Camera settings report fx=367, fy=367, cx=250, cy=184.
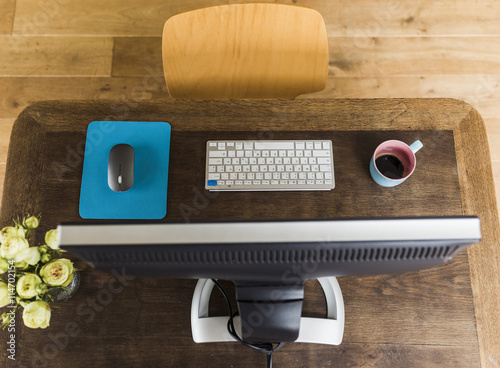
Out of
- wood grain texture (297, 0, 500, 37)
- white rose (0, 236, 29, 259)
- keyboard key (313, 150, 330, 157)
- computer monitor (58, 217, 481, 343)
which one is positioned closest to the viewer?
computer monitor (58, 217, 481, 343)

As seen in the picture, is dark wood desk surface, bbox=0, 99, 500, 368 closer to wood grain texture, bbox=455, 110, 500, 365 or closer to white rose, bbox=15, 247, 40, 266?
wood grain texture, bbox=455, 110, 500, 365

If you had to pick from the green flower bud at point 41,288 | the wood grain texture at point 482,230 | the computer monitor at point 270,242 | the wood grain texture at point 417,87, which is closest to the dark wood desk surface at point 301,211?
the wood grain texture at point 482,230

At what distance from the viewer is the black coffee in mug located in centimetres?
90

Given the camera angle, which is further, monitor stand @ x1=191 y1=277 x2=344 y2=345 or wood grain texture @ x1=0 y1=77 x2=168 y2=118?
wood grain texture @ x1=0 y1=77 x2=168 y2=118

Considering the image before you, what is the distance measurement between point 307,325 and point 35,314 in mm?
548

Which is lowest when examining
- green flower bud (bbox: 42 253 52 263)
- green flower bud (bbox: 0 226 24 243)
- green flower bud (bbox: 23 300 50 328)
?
green flower bud (bbox: 23 300 50 328)

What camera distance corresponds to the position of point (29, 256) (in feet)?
2.26

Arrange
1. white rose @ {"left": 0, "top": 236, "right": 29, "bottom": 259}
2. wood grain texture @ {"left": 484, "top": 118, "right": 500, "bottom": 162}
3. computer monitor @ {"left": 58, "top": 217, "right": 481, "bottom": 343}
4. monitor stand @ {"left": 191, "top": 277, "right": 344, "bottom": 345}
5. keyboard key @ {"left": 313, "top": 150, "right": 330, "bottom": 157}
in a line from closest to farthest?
computer monitor @ {"left": 58, "top": 217, "right": 481, "bottom": 343}
white rose @ {"left": 0, "top": 236, "right": 29, "bottom": 259}
monitor stand @ {"left": 191, "top": 277, "right": 344, "bottom": 345}
keyboard key @ {"left": 313, "top": 150, "right": 330, "bottom": 157}
wood grain texture @ {"left": 484, "top": 118, "right": 500, "bottom": 162}

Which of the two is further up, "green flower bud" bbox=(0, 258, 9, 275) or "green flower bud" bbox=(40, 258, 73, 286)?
"green flower bud" bbox=(0, 258, 9, 275)

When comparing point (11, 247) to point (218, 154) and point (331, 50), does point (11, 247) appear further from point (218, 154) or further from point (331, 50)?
point (331, 50)

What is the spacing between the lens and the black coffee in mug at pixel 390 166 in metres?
0.90

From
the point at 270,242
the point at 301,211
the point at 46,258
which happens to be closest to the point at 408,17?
the point at 301,211

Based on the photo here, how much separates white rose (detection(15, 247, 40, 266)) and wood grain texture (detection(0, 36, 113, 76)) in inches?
48.6

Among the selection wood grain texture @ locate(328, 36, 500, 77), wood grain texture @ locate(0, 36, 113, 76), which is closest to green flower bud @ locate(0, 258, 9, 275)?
wood grain texture @ locate(0, 36, 113, 76)
